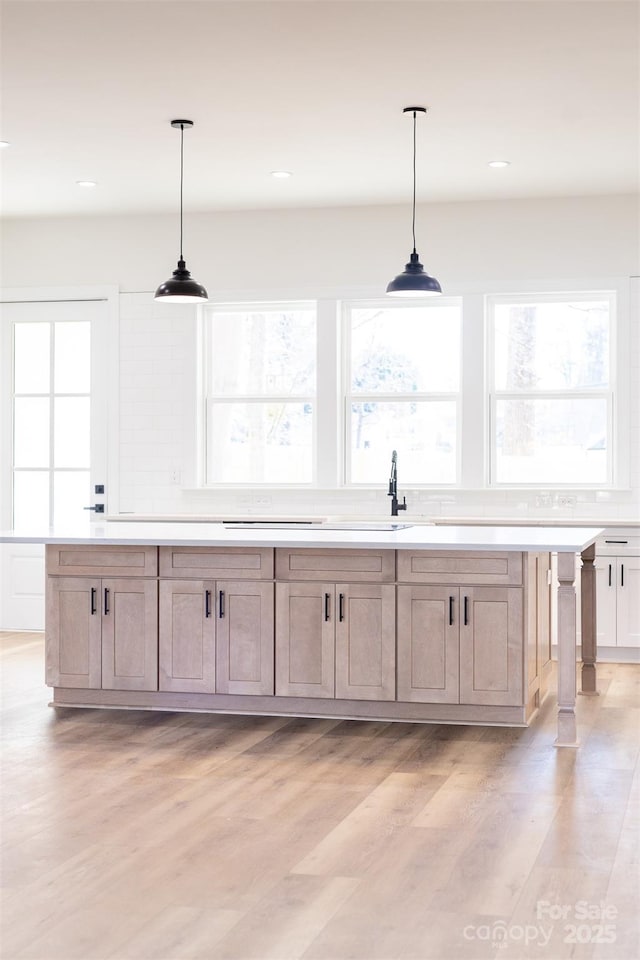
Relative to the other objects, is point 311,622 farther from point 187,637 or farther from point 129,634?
point 129,634

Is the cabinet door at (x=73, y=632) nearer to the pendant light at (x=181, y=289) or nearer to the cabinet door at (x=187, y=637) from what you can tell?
the cabinet door at (x=187, y=637)

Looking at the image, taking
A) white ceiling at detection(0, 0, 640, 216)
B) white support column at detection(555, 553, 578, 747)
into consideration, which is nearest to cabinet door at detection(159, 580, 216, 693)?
white support column at detection(555, 553, 578, 747)

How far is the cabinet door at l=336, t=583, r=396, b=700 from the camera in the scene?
525cm

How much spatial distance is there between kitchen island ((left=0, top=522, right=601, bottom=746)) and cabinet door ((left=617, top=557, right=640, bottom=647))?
1559 millimetres

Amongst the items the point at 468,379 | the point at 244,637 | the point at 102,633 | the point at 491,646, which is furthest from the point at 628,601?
the point at 102,633

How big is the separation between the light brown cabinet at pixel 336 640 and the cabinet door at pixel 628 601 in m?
2.42

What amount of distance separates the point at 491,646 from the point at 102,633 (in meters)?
1.88

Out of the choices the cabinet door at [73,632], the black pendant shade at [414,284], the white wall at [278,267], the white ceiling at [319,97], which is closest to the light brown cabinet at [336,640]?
the cabinet door at [73,632]

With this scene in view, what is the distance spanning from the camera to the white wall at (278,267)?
7.66 m

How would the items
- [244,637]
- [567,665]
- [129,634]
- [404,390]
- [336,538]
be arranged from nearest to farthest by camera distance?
[567,665] → [336,538] → [244,637] → [129,634] → [404,390]

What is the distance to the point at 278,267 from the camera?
815 centimetres

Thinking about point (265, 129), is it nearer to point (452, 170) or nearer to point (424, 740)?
point (452, 170)

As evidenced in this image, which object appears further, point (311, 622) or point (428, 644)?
point (311, 622)

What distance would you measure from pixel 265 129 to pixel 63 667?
9.69 ft
